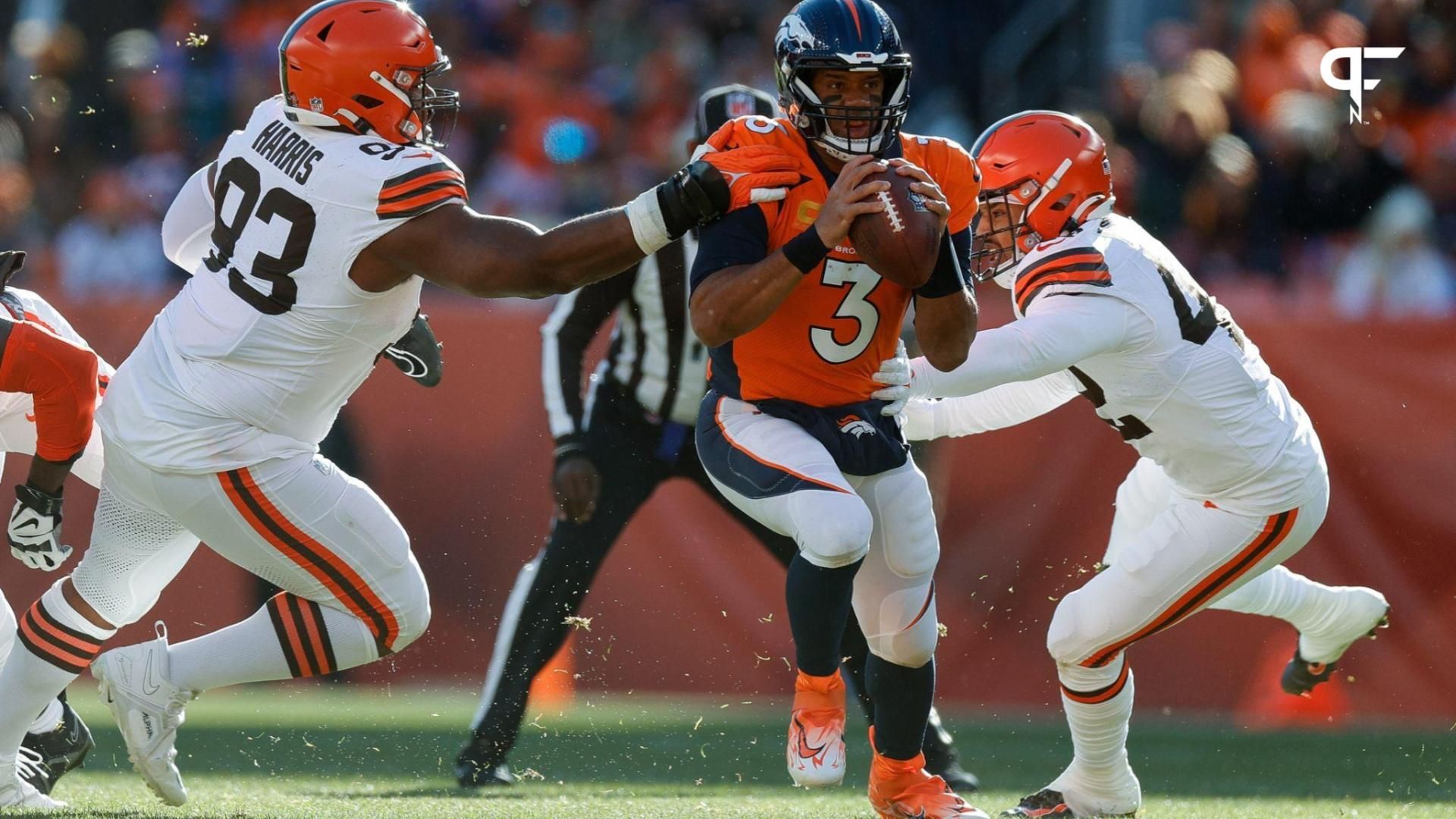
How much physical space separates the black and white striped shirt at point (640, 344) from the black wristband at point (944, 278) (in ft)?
6.13

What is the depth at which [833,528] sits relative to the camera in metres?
4.03

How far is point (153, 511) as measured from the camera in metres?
4.45

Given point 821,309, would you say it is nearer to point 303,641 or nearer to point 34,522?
point 303,641

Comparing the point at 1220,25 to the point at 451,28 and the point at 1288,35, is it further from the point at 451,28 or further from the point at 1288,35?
the point at 451,28

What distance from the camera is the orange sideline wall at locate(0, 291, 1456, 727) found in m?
6.98

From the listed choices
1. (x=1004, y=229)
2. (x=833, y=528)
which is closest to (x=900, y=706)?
(x=833, y=528)

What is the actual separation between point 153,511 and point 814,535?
5.60ft

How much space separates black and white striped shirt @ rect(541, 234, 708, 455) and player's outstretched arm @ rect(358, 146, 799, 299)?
1.83m

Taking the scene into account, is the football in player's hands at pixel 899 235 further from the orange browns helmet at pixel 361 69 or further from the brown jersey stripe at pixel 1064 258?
the orange browns helmet at pixel 361 69

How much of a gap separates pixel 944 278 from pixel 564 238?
907 millimetres

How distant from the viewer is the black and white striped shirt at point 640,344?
5.96 meters

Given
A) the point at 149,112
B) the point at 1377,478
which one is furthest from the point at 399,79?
the point at 149,112

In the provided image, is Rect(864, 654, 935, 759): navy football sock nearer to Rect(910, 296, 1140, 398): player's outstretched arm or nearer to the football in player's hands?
Rect(910, 296, 1140, 398): player's outstretched arm

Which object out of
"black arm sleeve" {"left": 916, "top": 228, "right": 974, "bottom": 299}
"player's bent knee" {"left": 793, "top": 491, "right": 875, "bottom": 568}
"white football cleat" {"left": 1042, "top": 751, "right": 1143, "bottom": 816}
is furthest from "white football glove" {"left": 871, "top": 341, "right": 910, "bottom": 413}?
"white football cleat" {"left": 1042, "top": 751, "right": 1143, "bottom": 816}
